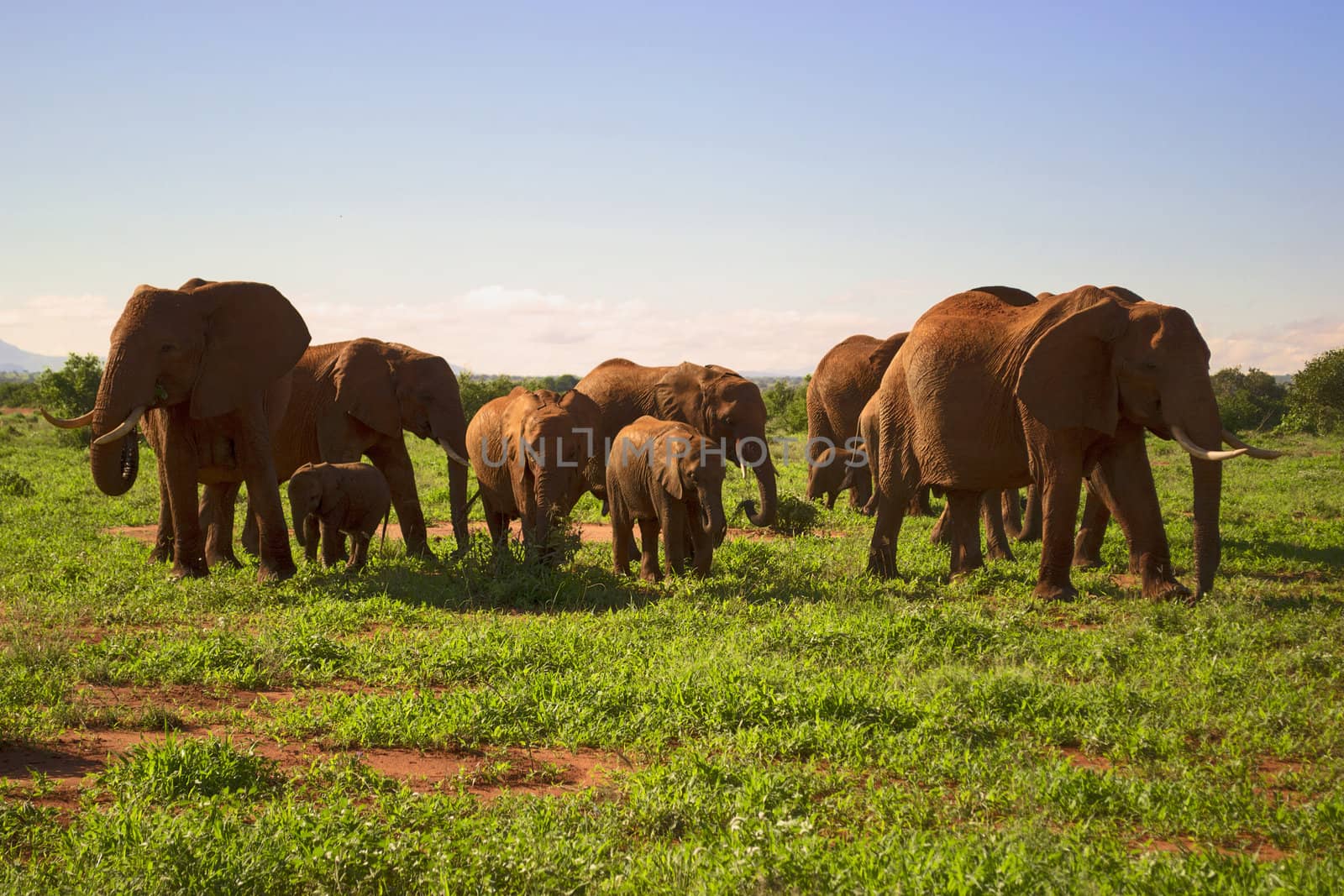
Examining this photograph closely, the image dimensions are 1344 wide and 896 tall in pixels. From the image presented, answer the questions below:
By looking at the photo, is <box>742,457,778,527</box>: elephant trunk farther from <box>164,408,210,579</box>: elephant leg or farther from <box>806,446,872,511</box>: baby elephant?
<box>164,408,210,579</box>: elephant leg

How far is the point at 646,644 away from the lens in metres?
8.21

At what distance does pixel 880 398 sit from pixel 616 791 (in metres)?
7.83

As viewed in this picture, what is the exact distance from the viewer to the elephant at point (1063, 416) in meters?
9.71

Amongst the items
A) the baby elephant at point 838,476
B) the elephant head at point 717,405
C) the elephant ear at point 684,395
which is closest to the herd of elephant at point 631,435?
the elephant head at point 717,405

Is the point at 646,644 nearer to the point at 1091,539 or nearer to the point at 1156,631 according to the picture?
the point at 1156,631

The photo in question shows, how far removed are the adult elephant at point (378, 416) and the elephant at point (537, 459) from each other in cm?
43

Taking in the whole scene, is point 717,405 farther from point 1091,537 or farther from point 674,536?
point 1091,537

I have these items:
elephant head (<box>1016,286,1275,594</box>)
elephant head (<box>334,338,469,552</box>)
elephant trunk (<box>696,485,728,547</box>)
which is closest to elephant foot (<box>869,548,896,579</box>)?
elephant trunk (<box>696,485,728,547</box>)

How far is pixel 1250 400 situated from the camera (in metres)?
39.9

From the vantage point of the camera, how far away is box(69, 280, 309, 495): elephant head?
9.83 metres

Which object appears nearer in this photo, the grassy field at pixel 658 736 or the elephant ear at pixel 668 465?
the grassy field at pixel 658 736

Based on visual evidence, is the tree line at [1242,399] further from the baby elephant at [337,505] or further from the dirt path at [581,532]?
the baby elephant at [337,505]

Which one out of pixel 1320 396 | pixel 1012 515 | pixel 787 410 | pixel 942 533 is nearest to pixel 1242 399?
pixel 1320 396

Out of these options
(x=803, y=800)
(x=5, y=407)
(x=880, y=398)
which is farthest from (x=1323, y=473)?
(x=5, y=407)
